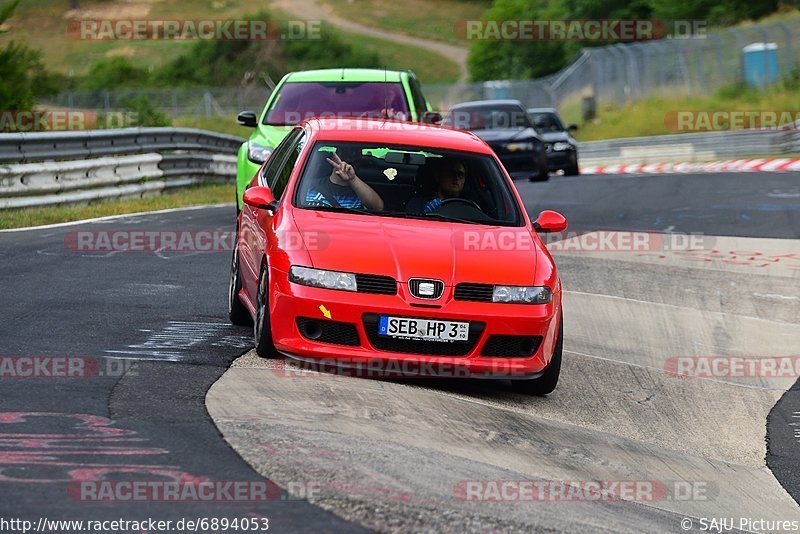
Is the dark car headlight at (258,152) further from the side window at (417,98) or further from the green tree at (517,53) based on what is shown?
the green tree at (517,53)

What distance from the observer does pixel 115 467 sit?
5.61m

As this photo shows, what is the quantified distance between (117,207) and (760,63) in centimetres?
3006

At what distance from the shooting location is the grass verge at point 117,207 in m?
16.9

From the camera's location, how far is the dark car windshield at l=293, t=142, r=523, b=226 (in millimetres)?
8922

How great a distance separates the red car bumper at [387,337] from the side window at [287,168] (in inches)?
49.1

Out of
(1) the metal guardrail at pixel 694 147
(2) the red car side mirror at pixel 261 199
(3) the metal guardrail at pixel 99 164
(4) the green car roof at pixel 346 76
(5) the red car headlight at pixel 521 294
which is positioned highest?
(4) the green car roof at pixel 346 76

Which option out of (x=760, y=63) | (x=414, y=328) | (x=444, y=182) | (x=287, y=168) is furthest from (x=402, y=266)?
(x=760, y=63)

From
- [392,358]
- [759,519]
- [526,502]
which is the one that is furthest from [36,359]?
[759,519]

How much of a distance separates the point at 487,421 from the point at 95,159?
13506mm

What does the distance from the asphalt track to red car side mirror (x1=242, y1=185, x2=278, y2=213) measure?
86cm

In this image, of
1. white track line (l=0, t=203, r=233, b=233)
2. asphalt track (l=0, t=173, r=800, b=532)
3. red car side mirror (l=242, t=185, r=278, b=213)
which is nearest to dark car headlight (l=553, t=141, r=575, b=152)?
white track line (l=0, t=203, r=233, b=233)

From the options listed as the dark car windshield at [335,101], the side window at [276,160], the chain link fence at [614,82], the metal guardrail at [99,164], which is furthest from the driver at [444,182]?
the chain link fence at [614,82]

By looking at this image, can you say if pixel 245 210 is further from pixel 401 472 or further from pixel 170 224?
pixel 170 224

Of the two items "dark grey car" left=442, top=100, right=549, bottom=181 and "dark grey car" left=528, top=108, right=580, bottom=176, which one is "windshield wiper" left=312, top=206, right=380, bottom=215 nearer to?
"dark grey car" left=442, top=100, right=549, bottom=181
